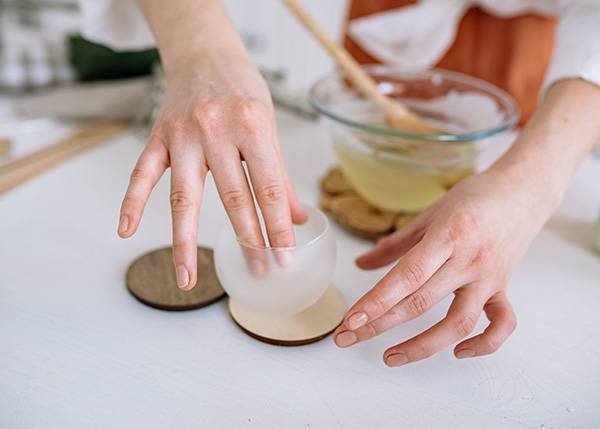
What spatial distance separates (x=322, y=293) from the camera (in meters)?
0.61

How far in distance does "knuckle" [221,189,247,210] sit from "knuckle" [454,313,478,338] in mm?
227

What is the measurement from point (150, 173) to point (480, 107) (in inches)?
21.2

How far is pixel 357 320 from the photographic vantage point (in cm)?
53

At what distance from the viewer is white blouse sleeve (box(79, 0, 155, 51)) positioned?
35.1 inches

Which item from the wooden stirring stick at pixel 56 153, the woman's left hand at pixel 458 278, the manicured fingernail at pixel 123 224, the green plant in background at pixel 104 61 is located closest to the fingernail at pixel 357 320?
the woman's left hand at pixel 458 278

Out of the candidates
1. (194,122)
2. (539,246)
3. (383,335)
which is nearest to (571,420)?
(383,335)

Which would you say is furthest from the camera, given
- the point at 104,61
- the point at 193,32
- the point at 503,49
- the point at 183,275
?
the point at 104,61

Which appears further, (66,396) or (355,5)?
(355,5)

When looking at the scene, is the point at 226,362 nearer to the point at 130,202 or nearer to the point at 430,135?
the point at 130,202

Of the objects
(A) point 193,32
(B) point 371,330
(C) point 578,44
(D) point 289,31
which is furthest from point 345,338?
(D) point 289,31

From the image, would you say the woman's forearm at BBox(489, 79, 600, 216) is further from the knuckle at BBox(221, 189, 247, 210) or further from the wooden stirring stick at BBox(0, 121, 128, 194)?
the wooden stirring stick at BBox(0, 121, 128, 194)

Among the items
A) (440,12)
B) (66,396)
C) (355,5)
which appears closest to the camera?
(66,396)

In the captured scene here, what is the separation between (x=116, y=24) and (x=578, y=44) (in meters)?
0.66

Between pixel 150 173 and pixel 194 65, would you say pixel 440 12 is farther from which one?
pixel 150 173
